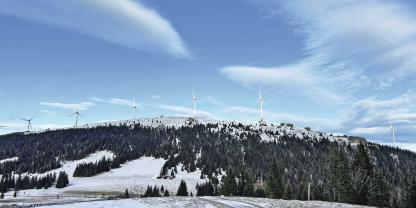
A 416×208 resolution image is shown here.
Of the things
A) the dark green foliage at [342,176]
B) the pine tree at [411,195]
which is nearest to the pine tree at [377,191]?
the pine tree at [411,195]

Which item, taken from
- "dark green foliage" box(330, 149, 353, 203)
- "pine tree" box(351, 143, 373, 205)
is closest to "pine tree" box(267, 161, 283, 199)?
"dark green foliage" box(330, 149, 353, 203)

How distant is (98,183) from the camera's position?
199375 mm

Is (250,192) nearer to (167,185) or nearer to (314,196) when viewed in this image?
(314,196)

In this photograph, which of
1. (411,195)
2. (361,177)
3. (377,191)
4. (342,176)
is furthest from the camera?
(342,176)

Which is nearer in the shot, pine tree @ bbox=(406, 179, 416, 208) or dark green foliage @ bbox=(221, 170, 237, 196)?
pine tree @ bbox=(406, 179, 416, 208)

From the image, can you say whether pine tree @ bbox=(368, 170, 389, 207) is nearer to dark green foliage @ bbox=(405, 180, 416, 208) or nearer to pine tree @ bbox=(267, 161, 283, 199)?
dark green foliage @ bbox=(405, 180, 416, 208)

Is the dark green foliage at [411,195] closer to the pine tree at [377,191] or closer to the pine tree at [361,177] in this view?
the pine tree at [377,191]

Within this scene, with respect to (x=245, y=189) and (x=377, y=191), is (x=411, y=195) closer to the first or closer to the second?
(x=377, y=191)

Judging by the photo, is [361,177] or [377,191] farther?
[361,177]

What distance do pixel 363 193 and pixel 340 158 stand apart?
13.6 m

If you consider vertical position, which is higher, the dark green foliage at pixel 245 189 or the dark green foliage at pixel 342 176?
the dark green foliage at pixel 342 176

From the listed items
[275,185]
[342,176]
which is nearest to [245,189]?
[275,185]

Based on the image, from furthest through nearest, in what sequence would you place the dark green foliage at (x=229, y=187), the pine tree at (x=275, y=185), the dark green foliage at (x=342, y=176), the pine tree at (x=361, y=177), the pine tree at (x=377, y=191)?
the dark green foliage at (x=229, y=187)
the pine tree at (x=275, y=185)
the dark green foliage at (x=342, y=176)
the pine tree at (x=377, y=191)
the pine tree at (x=361, y=177)

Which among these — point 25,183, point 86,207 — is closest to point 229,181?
point 86,207
